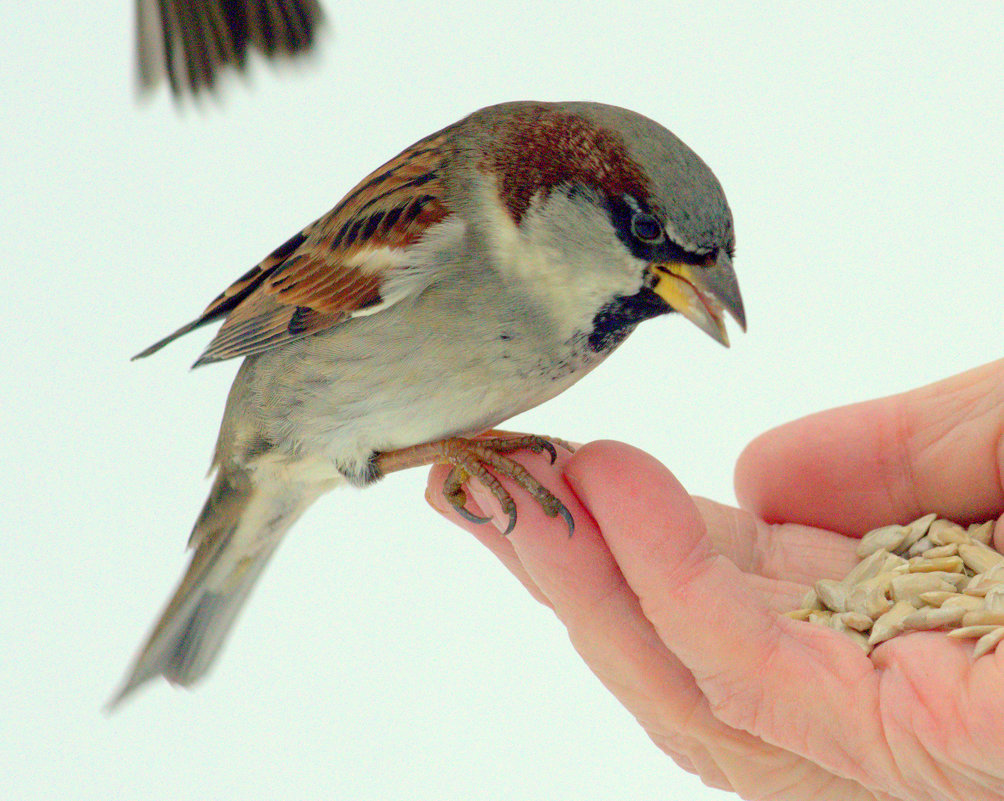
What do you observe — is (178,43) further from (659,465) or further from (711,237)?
(659,465)

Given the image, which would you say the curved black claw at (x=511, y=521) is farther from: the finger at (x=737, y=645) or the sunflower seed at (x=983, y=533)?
the sunflower seed at (x=983, y=533)

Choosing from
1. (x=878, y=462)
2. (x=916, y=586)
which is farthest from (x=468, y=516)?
(x=878, y=462)

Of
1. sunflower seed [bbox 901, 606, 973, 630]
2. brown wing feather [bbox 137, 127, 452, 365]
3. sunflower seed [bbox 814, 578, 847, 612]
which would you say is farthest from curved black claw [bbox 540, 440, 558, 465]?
sunflower seed [bbox 901, 606, 973, 630]

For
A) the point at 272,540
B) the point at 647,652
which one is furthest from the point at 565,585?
the point at 272,540

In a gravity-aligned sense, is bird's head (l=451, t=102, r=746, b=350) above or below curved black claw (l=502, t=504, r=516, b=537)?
above

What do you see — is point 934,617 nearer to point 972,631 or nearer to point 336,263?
point 972,631

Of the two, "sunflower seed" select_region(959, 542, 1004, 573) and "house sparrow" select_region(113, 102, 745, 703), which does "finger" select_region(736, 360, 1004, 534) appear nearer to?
"sunflower seed" select_region(959, 542, 1004, 573)
